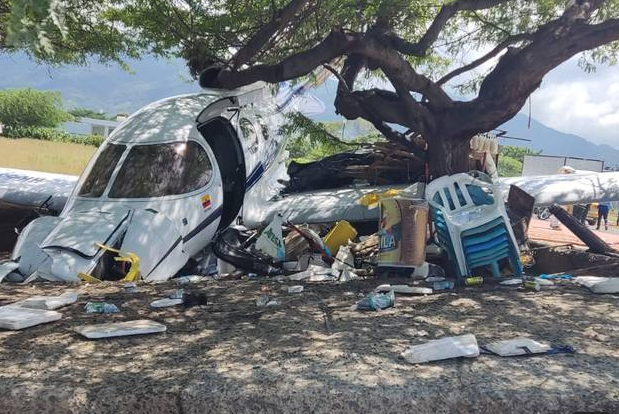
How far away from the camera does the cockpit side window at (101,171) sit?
6.97 meters

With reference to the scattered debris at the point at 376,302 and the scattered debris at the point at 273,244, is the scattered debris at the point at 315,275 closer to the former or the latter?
the scattered debris at the point at 273,244

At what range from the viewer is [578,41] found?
639 centimetres

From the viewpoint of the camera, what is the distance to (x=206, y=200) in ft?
24.2

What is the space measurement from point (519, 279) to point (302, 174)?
6.66m

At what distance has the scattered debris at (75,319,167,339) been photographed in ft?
11.6

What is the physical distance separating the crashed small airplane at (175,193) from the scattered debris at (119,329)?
1924 mm

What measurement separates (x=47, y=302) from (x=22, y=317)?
48 centimetres

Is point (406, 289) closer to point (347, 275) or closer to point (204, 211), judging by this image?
point (347, 275)

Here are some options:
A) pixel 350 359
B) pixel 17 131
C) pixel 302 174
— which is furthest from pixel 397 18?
pixel 17 131

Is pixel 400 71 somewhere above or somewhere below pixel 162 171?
above

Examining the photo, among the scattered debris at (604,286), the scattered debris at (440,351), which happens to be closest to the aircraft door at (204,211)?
the scattered debris at (440,351)

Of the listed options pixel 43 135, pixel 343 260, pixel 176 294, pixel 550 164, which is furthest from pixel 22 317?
pixel 43 135

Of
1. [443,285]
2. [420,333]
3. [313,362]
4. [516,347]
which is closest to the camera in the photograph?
[313,362]

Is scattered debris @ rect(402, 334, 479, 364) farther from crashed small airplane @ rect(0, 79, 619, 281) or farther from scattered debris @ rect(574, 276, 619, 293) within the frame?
crashed small airplane @ rect(0, 79, 619, 281)
